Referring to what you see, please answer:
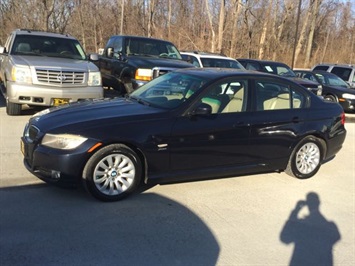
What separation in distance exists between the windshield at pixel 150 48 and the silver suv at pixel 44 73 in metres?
1.85

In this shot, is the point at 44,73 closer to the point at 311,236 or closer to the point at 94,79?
the point at 94,79

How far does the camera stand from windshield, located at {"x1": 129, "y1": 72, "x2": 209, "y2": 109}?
17.3 ft

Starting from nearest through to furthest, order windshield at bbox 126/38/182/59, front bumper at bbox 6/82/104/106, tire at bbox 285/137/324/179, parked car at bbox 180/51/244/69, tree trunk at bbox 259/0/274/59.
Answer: tire at bbox 285/137/324/179 → front bumper at bbox 6/82/104/106 → windshield at bbox 126/38/182/59 → parked car at bbox 180/51/244/69 → tree trunk at bbox 259/0/274/59

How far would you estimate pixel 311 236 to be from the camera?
428cm

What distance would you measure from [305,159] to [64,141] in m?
3.59

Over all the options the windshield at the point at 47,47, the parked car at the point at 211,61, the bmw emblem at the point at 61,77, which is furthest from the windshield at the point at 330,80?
the bmw emblem at the point at 61,77

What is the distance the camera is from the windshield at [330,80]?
52.9ft

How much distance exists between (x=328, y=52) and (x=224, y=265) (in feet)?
177

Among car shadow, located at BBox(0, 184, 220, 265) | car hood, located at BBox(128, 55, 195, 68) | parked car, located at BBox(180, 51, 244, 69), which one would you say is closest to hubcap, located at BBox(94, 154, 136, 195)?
car shadow, located at BBox(0, 184, 220, 265)

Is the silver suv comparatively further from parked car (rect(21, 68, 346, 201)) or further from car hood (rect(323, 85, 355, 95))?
car hood (rect(323, 85, 355, 95))

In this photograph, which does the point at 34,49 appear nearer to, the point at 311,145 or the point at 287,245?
the point at 311,145

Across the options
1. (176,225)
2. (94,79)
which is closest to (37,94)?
(94,79)

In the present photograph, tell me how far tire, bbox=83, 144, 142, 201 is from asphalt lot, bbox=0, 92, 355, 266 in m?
0.13

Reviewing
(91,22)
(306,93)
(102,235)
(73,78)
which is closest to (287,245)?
(102,235)
